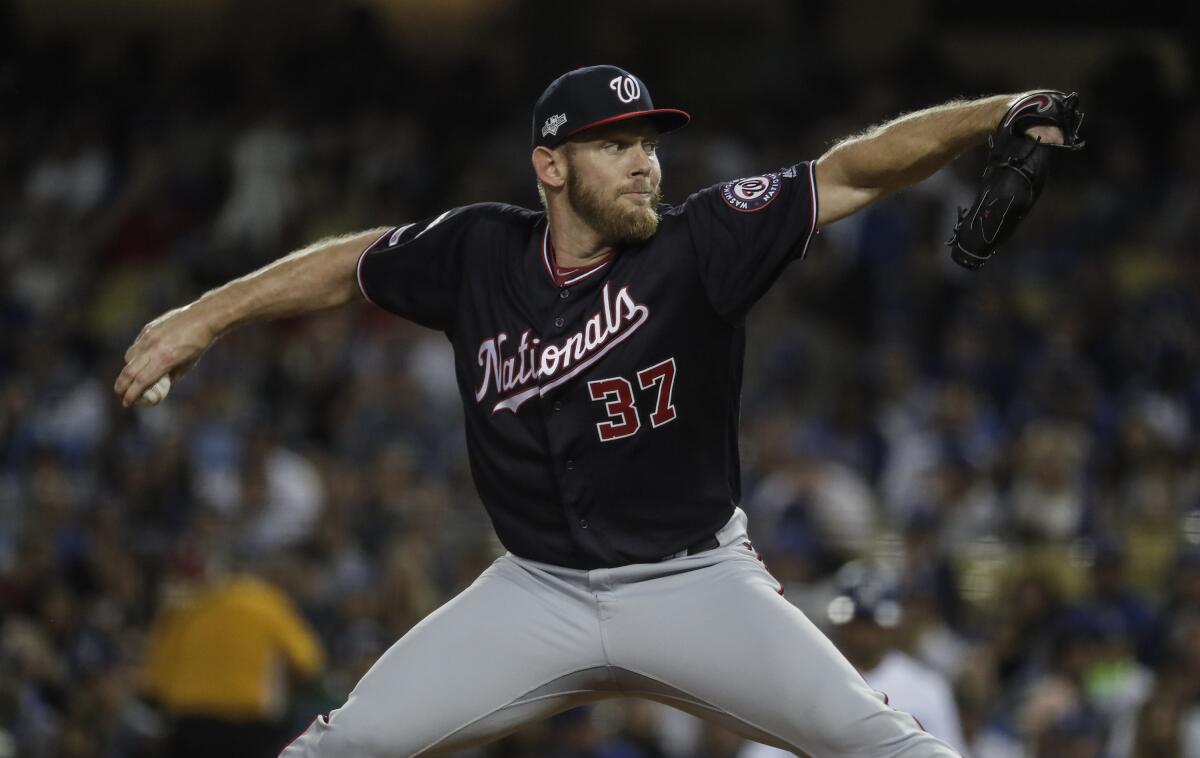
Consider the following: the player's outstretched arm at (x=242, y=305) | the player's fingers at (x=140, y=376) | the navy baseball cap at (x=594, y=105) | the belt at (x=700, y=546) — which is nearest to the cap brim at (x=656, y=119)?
the navy baseball cap at (x=594, y=105)

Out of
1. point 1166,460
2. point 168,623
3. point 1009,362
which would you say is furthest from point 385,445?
point 1166,460

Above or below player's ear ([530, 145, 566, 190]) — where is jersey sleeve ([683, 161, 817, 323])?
below

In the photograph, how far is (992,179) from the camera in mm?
3805

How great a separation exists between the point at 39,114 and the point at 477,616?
1146 cm

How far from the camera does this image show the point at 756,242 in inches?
156

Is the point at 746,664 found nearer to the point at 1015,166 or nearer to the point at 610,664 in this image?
the point at 610,664

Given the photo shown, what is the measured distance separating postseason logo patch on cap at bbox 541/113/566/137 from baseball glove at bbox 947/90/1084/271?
96cm

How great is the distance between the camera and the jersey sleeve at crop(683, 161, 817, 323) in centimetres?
396

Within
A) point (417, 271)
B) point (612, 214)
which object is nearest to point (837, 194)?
point (612, 214)

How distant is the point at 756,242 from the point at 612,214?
35 centimetres

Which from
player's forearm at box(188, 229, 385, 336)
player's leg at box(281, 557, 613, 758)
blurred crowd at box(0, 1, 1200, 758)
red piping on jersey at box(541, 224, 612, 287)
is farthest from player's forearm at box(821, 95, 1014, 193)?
blurred crowd at box(0, 1, 1200, 758)

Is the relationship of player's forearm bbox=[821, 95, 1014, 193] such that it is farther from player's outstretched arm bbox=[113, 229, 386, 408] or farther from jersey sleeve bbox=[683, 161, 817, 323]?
player's outstretched arm bbox=[113, 229, 386, 408]

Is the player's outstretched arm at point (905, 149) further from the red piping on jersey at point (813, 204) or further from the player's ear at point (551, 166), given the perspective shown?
the player's ear at point (551, 166)

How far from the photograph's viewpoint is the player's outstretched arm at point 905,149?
3.77 meters
